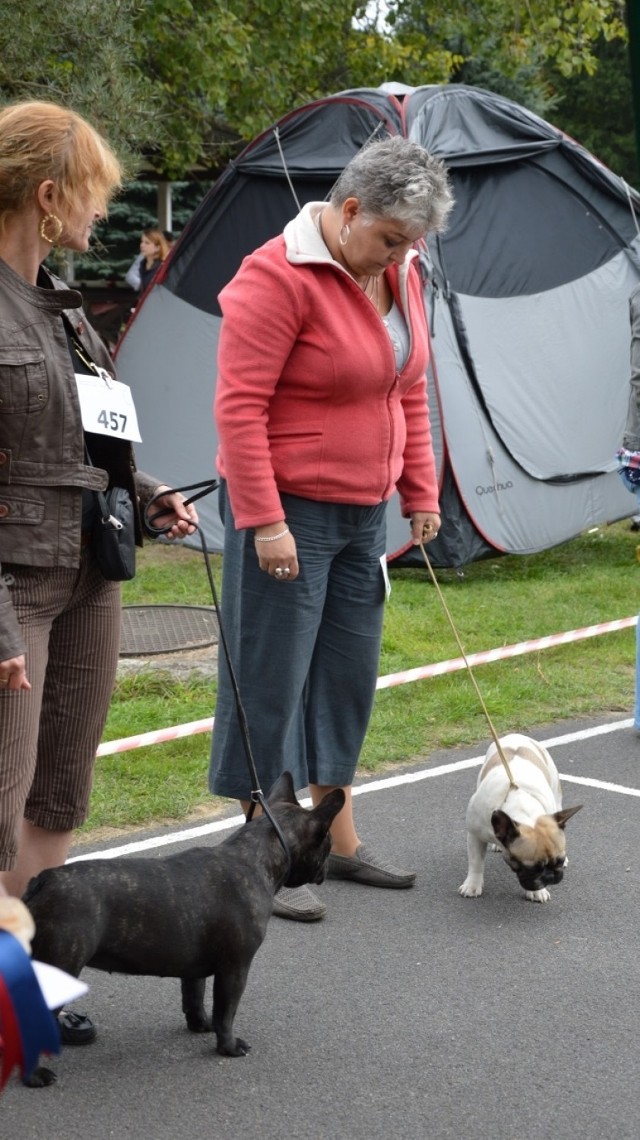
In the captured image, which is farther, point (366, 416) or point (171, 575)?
point (171, 575)

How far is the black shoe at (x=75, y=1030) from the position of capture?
3105 millimetres

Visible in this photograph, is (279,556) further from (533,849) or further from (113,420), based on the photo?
(533,849)

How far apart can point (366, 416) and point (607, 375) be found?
5.80 metres

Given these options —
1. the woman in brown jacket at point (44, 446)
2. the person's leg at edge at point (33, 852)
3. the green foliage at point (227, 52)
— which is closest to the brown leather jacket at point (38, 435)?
the woman in brown jacket at point (44, 446)

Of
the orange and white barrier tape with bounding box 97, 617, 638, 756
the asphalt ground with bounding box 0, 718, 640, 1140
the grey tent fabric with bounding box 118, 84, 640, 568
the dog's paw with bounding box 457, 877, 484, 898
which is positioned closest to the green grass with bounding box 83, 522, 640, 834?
the orange and white barrier tape with bounding box 97, 617, 638, 756

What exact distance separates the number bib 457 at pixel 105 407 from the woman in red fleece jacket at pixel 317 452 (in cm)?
61

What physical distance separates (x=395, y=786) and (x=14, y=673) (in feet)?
8.94

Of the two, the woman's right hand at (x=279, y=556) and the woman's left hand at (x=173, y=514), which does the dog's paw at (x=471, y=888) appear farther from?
the woman's left hand at (x=173, y=514)

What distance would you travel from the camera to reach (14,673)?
2547mm

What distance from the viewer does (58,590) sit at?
2828 mm

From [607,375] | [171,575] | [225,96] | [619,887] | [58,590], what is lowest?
[171,575]

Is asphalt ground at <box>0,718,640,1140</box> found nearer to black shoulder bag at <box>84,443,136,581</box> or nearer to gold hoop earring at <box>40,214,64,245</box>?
black shoulder bag at <box>84,443,136,581</box>

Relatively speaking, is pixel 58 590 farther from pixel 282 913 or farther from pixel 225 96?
pixel 225 96

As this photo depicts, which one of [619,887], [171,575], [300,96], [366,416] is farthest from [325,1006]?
[300,96]
